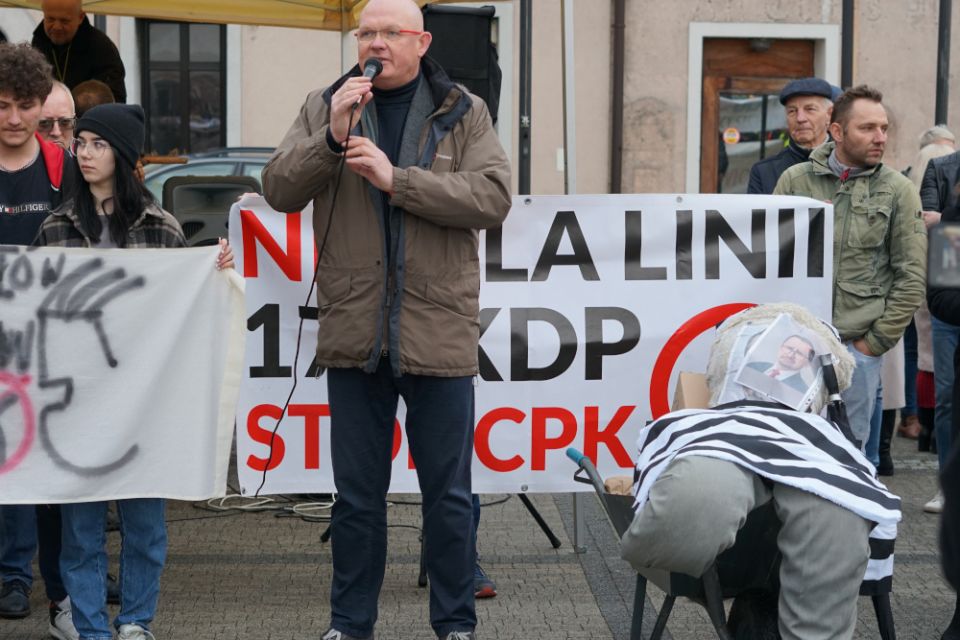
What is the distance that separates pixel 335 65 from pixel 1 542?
13.1 meters

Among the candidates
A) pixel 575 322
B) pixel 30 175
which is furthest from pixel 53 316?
pixel 575 322

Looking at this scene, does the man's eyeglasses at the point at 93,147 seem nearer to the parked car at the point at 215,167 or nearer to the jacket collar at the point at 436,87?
the jacket collar at the point at 436,87

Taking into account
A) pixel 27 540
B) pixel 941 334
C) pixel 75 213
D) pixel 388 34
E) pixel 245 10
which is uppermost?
pixel 245 10

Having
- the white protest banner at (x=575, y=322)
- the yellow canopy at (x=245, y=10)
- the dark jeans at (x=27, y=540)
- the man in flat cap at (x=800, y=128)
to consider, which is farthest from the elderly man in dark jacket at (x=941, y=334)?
the dark jeans at (x=27, y=540)

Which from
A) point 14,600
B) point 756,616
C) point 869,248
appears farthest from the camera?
point 869,248

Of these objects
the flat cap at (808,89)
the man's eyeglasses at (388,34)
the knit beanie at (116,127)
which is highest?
the man's eyeglasses at (388,34)

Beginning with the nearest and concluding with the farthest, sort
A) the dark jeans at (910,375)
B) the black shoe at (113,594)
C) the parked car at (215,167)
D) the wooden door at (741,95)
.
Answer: the black shoe at (113,594)
the dark jeans at (910,375)
the parked car at (215,167)
the wooden door at (741,95)

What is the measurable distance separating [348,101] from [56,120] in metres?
1.96

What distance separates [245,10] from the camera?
959cm

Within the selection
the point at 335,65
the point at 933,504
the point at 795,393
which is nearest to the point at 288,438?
the point at 795,393

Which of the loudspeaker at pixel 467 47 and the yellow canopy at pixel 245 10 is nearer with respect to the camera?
the loudspeaker at pixel 467 47

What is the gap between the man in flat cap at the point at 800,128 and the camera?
23.6 ft

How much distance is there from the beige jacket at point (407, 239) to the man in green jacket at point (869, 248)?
76.8 inches

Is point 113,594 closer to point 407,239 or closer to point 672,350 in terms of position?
point 407,239
